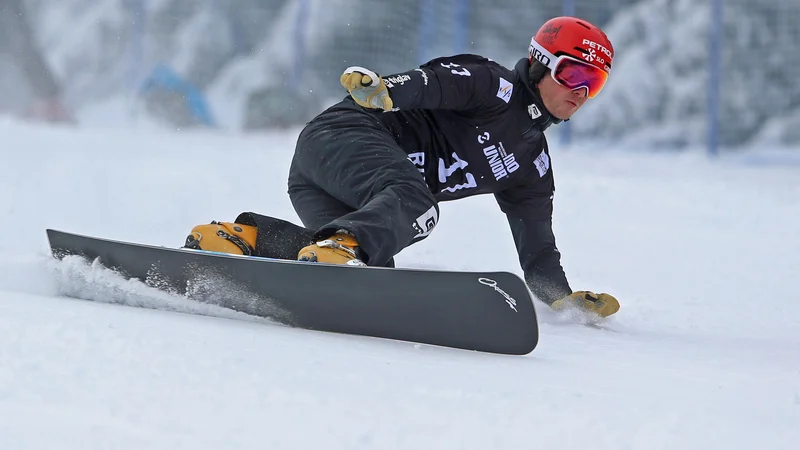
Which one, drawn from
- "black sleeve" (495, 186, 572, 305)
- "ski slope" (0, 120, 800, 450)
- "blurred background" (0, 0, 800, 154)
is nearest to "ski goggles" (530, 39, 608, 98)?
"black sleeve" (495, 186, 572, 305)

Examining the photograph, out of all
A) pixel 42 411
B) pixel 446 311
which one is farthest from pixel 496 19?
pixel 42 411


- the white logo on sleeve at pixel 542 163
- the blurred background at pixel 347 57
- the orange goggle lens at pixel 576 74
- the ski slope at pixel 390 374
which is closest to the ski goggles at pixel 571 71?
the orange goggle lens at pixel 576 74

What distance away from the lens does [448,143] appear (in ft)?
10.5

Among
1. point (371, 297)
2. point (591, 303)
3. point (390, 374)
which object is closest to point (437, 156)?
point (591, 303)

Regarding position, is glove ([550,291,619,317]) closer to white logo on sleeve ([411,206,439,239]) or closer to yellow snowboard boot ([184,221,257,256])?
white logo on sleeve ([411,206,439,239])

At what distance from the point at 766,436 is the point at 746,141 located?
918 centimetres

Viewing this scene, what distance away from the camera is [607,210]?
273 inches

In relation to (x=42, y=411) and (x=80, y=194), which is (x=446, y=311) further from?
(x=80, y=194)

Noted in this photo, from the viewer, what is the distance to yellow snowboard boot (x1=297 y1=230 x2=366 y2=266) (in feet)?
7.77

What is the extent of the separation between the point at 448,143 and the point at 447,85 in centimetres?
31

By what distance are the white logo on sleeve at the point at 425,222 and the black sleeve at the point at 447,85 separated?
332mm

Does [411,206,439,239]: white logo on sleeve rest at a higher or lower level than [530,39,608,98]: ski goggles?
lower

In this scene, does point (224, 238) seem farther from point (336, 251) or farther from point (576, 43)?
point (576, 43)

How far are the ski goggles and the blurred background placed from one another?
7156 millimetres
